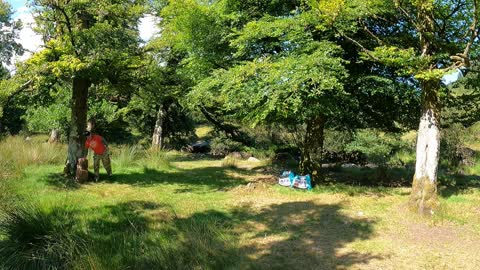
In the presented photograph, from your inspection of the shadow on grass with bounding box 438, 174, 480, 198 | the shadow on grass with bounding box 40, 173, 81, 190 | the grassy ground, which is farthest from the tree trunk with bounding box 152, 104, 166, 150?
the shadow on grass with bounding box 438, 174, 480, 198

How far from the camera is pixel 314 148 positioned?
12.8 m

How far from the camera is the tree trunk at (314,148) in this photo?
499 inches

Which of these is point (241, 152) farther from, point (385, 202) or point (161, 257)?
point (161, 257)

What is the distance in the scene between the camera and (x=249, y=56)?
485 inches

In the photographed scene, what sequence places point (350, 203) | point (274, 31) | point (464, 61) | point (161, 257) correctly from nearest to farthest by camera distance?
point (161, 257) → point (464, 61) → point (350, 203) → point (274, 31)

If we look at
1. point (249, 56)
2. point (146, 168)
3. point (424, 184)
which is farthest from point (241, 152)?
point (424, 184)

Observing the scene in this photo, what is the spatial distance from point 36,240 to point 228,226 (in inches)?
131

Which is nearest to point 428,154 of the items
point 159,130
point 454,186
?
point 454,186

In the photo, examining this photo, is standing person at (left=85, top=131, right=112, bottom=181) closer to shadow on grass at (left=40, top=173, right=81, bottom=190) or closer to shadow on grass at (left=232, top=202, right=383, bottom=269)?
shadow on grass at (left=40, top=173, right=81, bottom=190)

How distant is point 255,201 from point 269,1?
234 inches

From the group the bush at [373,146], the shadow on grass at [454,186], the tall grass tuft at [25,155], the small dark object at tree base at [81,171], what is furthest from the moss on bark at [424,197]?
the tall grass tuft at [25,155]

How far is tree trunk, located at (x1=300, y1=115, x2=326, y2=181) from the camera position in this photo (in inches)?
499

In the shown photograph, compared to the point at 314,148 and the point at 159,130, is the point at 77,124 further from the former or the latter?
the point at 159,130

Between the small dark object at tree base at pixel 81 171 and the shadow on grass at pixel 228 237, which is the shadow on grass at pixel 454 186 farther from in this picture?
the small dark object at tree base at pixel 81 171
